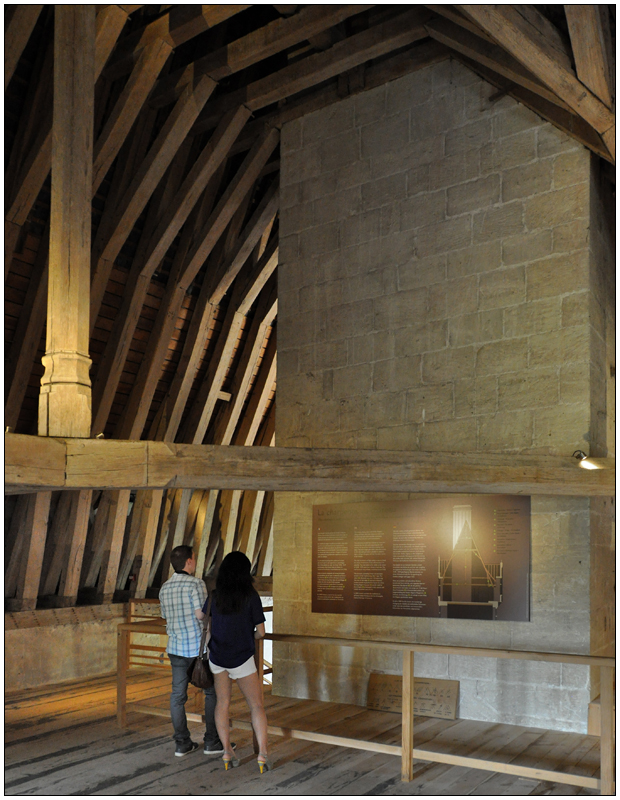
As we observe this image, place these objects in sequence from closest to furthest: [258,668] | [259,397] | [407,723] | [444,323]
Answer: [407,723], [258,668], [444,323], [259,397]

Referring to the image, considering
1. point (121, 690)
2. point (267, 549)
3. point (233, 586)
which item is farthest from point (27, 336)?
point (267, 549)

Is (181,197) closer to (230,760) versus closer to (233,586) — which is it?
(233,586)

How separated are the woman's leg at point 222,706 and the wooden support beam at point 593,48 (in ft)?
12.8

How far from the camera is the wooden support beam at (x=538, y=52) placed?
13.5ft

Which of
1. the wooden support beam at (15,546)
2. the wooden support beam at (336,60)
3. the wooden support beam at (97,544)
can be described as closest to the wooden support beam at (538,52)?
the wooden support beam at (336,60)

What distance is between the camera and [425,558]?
215 inches

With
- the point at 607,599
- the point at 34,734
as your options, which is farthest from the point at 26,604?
the point at 607,599

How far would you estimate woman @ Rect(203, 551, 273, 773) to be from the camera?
13.1ft

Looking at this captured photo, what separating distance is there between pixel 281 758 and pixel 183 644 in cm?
87

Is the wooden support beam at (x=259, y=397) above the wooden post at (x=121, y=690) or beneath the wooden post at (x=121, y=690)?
above

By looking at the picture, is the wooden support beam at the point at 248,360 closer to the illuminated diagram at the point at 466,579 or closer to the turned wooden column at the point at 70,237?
the illuminated diagram at the point at 466,579

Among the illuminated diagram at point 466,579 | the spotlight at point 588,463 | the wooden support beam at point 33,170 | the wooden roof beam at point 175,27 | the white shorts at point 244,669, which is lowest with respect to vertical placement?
the white shorts at point 244,669

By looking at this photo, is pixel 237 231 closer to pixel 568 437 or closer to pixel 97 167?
pixel 97 167

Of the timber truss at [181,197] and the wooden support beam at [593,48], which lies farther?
the timber truss at [181,197]
